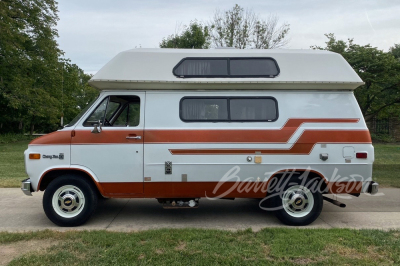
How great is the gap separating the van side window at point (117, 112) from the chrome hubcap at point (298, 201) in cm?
278

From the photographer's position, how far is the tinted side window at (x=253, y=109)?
18.7 feet

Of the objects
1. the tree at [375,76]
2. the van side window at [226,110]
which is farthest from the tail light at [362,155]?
the tree at [375,76]

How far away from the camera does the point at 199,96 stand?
18.7 ft

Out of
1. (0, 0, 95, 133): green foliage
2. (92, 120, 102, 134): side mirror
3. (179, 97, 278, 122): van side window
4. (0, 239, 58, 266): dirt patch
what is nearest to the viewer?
(0, 239, 58, 266): dirt patch

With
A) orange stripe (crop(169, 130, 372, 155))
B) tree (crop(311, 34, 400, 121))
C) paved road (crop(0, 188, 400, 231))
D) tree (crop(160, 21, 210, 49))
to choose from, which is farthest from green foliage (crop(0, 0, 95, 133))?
orange stripe (crop(169, 130, 372, 155))

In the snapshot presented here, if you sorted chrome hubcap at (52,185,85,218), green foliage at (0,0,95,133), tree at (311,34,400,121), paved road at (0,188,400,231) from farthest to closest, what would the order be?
1. green foliage at (0,0,95,133)
2. tree at (311,34,400,121)
3. paved road at (0,188,400,231)
4. chrome hubcap at (52,185,85,218)

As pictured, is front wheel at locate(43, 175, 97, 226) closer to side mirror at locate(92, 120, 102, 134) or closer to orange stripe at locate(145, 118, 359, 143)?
side mirror at locate(92, 120, 102, 134)

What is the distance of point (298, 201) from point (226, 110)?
1.93m

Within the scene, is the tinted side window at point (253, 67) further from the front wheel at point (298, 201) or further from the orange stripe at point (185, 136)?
the front wheel at point (298, 201)

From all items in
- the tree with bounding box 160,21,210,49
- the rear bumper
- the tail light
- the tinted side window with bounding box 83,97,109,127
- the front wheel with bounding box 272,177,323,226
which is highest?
the tree with bounding box 160,21,210,49

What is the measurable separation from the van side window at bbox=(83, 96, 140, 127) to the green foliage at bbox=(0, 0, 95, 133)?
62.2ft

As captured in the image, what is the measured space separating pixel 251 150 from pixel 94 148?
253 cm

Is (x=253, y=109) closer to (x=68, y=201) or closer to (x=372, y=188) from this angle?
(x=372, y=188)

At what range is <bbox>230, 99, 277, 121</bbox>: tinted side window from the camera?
5.70 metres
